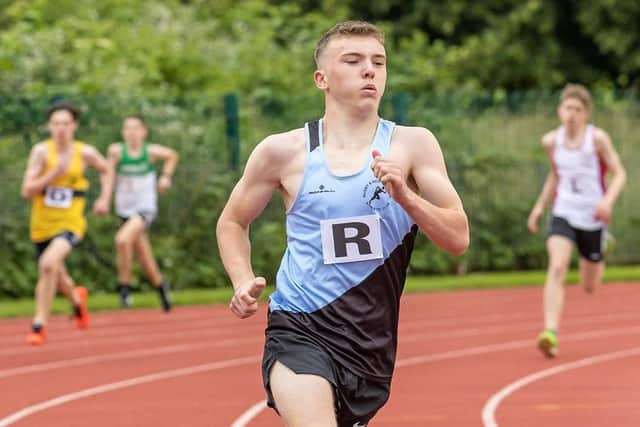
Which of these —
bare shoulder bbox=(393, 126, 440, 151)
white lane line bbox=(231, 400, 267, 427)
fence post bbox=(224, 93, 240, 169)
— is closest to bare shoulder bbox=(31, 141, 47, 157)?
white lane line bbox=(231, 400, 267, 427)

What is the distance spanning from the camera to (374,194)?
5.91 metres

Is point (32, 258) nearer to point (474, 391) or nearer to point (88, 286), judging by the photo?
point (88, 286)

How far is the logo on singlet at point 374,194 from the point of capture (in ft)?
19.4

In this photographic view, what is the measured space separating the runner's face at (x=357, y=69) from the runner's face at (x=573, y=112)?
688 centimetres

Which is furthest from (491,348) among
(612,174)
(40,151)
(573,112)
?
(40,151)

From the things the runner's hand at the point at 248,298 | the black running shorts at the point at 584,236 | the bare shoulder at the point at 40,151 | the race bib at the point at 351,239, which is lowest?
the black running shorts at the point at 584,236

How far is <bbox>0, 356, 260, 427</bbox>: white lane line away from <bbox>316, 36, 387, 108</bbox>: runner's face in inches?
168

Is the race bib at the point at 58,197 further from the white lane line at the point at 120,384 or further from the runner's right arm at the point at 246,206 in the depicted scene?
the runner's right arm at the point at 246,206

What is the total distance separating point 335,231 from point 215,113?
15.7 m

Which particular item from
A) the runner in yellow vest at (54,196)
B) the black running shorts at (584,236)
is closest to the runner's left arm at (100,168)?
the runner in yellow vest at (54,196)

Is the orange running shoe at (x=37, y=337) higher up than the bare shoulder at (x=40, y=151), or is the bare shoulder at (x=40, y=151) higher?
the bare shoulder at (x=40, y=151)

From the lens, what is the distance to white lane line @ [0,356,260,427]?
33.0 ft

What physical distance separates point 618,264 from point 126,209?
898 cm

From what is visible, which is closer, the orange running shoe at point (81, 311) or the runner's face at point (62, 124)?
the runner's face at point (62, 124)
